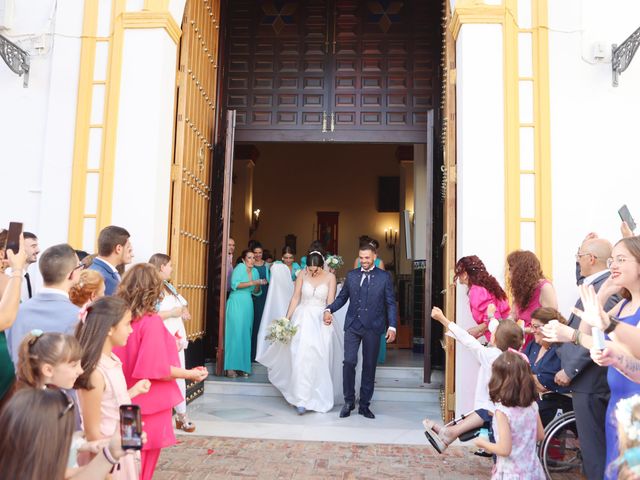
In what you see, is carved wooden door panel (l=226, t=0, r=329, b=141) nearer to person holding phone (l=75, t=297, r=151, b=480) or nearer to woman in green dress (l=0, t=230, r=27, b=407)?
woman in green dress (l=0, t=230, r=27, b=407)

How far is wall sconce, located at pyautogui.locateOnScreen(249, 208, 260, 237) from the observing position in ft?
57.0

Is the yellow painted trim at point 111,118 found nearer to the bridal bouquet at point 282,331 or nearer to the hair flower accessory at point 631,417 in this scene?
the bridal bouquet at point 282,331

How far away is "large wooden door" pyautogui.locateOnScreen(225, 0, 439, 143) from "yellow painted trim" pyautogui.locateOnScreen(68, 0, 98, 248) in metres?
2.59

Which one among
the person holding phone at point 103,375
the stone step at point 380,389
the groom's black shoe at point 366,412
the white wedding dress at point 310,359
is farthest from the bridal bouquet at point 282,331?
the person holding phone at point 103,375

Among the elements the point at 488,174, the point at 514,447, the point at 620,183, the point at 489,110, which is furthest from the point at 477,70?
the point at 514,447

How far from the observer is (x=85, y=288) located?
150 inches

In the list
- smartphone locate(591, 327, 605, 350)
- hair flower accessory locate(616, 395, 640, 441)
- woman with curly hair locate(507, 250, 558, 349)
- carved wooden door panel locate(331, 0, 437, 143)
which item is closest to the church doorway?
carved wooden door panel locate(331, 0, 437, 143)

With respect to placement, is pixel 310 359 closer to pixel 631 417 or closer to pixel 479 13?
pixel 479 13

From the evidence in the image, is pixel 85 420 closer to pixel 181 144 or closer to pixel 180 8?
pixel 181 144

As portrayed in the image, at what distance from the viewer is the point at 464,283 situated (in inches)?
221

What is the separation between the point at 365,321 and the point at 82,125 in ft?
12.5

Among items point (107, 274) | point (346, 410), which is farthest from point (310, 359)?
point (107, 274)

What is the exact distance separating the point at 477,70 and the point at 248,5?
14.3 feet

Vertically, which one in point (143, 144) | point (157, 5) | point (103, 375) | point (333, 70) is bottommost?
point (103, 375)
